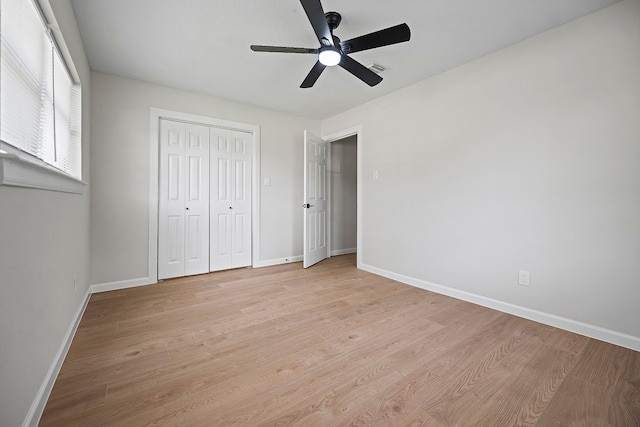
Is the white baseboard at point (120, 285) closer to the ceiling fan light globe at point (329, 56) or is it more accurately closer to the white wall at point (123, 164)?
the white wall at point (123, 164)

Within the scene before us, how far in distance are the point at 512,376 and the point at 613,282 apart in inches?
44.3

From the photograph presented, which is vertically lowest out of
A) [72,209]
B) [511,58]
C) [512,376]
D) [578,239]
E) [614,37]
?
[512,376]

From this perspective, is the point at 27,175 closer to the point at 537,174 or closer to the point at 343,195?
the point at 537,174

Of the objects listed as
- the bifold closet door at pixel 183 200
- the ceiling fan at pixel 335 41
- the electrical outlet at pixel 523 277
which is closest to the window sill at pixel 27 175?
the ceiling fan at pixel 335 41

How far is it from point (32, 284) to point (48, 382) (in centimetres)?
56

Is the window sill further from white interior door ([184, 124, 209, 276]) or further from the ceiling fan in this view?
white interior door ([184, 124, 209, 276])

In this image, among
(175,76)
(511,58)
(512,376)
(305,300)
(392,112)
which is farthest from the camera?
(392,112)

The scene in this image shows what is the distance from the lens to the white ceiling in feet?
6.08

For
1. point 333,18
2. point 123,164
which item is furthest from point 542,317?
point 123,164

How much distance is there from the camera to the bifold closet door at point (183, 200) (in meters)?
3.14

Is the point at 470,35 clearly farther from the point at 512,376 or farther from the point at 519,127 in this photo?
the point at 512,376

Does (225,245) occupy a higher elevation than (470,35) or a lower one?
lower

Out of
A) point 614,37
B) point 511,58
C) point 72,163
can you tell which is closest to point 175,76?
point 72,163

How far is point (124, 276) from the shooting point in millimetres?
2889
